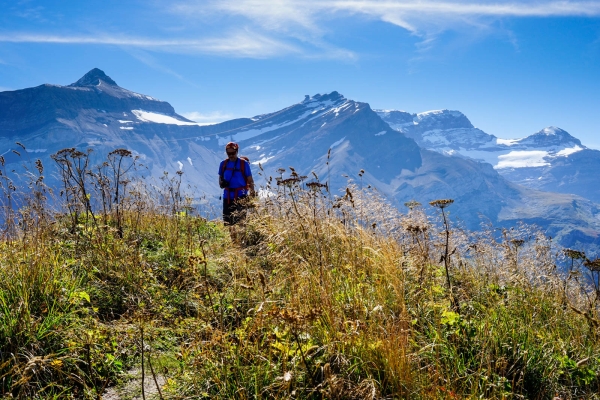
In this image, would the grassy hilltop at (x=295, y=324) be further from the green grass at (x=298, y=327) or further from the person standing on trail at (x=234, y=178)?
the person standing on trail at (x=234, y=178)

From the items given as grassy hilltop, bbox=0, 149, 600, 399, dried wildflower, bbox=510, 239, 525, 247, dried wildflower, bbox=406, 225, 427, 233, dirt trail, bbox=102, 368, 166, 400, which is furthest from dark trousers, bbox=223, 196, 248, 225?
dried wildflower, bbox=510, 239, 525, 247

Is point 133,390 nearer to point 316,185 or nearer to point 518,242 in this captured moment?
point 316,185

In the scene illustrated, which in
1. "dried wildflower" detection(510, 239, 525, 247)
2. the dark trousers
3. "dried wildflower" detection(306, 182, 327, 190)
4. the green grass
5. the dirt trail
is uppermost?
"dried wildflower" detection(306, 182, 327, 190)

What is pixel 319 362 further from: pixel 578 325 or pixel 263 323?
pixel 578 325

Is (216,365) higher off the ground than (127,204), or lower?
lower

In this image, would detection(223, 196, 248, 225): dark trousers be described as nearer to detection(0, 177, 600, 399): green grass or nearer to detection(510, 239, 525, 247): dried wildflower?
detection(0, 177, 600, 399): green grass

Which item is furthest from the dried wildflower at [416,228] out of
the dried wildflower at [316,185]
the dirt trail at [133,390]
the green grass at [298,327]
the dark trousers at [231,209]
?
the dark trousers at [231,209]

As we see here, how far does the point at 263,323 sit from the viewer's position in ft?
11.9

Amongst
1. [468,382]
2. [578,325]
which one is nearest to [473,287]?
[578,325]

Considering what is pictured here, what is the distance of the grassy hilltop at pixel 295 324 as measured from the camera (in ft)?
9.99

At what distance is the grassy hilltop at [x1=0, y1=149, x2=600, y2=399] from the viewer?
304 centimetres

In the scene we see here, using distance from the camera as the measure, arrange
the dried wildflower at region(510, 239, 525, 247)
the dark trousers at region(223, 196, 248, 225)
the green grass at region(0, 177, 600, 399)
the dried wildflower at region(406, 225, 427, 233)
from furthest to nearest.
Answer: the dark trousers at region(223, 196, 248, 225)
the dried wildflower at region(510, 239, 525, 247)
the dried wildflower at region(406, 225, 427, 233)
the green grass at region(0, 177, 600, 399)

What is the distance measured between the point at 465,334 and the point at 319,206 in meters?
3.64

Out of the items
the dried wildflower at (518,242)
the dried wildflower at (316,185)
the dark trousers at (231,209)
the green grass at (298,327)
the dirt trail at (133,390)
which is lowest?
the dirt trail at (133,390)
